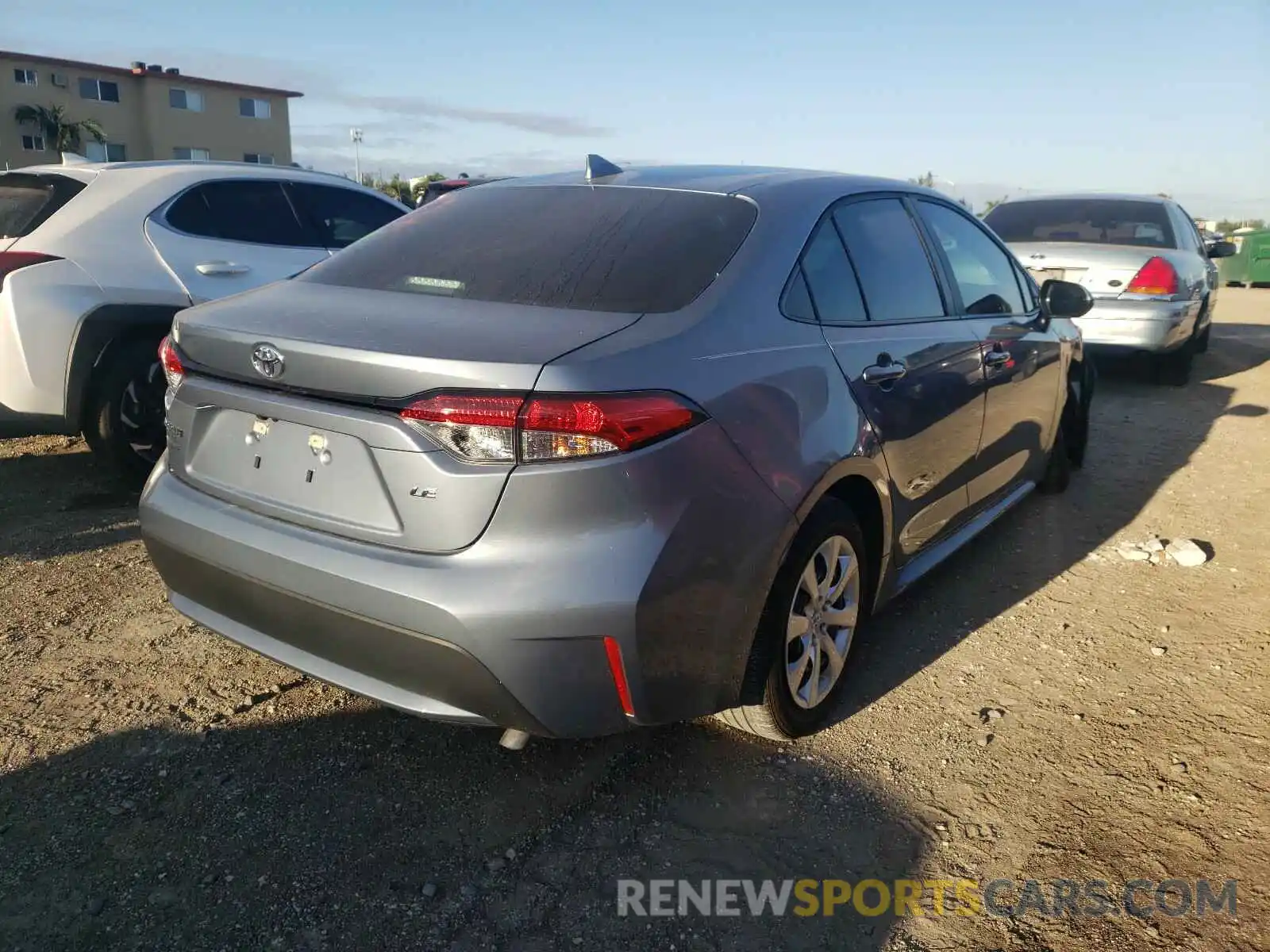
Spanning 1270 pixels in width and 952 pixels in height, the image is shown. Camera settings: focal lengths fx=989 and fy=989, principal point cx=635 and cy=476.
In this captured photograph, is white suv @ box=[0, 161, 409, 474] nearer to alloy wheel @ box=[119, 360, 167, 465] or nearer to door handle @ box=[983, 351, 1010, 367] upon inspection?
alloy wheel @ box=[119, 360, 167, 465]

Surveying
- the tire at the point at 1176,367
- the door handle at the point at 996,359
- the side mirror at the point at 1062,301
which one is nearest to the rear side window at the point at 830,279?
the door handle at the point at 996,359

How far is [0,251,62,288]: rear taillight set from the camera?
14.2 feet

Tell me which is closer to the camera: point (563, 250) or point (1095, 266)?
point (563, 250)

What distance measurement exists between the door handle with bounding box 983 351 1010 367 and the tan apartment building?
140 ft

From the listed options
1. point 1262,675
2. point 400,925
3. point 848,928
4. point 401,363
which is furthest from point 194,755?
point 1262,675

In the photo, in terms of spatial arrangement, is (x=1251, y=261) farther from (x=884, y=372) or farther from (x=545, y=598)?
(x=545, y=598)

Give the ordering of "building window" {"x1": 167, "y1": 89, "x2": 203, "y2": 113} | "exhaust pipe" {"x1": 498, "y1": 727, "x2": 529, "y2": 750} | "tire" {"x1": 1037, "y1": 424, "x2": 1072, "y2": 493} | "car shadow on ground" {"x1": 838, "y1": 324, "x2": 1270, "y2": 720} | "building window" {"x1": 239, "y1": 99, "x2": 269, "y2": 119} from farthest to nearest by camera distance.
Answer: "building window" {"x1": 239, "y1": 99, "x2": 269, "y2": 119} < "building window" {"x1": 167, "y1": 89, "x2": 203, "y2": 113} < "tire" {"x1": 1037, "y1": 424, "x2": 1072, "y2": 493} < "car shadow on ground" {"x1": 838, "y1": 324, "x2": 1270, "y2": 720} < "exhaust pipe" {"x1": 498, "y1": 727, "x2": 529, "y2": 750}

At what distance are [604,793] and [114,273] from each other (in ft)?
11.7

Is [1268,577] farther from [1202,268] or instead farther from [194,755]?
[1202,268]

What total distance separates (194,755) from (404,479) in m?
1.21

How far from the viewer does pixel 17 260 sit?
14.4 ft

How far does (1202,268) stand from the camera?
899cm

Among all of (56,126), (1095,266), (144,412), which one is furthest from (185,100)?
(144,412)

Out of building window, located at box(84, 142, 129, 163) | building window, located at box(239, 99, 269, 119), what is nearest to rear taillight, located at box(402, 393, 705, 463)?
building window, located at box(84, 142, 129, 163)
